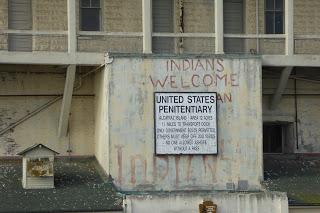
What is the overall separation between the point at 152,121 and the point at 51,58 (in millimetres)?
3471

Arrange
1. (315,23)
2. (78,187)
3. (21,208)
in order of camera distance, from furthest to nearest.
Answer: (315,23) → (78,187) → (21,208)

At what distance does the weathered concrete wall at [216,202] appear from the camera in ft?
64.1

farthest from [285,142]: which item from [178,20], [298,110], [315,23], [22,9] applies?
[22,9]

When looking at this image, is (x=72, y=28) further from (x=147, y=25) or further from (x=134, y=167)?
(x=134, y=167)

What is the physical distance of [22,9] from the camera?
72.7ft

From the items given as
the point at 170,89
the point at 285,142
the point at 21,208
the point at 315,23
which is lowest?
the point at 21,208

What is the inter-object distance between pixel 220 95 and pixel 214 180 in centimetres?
246

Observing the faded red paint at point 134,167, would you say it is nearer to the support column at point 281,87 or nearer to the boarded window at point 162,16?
the boarded window at point 162,16

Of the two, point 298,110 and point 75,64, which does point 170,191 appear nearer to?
point 75,64

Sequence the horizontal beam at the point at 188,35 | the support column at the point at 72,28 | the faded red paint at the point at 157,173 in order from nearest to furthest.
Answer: the faded red paint at the point at 157,173
the support column at the point at 72,28
the horizontal beam at the point at 188,35

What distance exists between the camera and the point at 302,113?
958 inches

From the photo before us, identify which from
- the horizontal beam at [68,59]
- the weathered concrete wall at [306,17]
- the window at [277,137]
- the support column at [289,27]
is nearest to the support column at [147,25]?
the horizontal beam at [68,59]

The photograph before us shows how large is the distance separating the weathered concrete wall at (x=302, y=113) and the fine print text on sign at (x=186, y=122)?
3603mm

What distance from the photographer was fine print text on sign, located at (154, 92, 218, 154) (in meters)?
20.9
